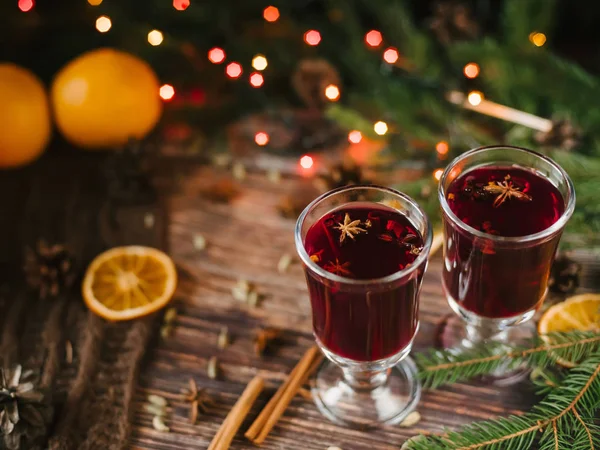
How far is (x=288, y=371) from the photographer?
155 cm

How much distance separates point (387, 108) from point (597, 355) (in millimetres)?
868

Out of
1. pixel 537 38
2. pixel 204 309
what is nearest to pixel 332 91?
pixel 537 38

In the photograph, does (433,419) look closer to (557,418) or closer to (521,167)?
(557,418)

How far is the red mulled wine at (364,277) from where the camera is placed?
1.23m

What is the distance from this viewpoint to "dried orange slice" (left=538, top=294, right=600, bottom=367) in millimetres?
1516

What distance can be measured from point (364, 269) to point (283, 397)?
391 millimetres

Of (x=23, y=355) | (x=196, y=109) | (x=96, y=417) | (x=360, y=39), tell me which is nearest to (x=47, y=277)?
(x=23, y=355)

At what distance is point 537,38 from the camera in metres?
1.90

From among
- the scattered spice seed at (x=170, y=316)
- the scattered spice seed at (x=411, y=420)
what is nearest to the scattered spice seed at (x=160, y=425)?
the scattered spice seed at (x=170, y=316)

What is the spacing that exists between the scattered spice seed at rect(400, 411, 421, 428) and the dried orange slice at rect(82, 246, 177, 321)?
0.58 metres

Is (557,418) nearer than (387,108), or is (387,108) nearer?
(557,418)

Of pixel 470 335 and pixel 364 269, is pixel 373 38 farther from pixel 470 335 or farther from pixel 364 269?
pixel 364 269

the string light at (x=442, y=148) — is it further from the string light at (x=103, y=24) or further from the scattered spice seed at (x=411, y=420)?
the string light at (x=103, y=24)

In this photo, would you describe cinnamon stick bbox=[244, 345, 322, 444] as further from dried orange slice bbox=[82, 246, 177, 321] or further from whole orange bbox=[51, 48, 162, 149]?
whole orange bbox=[51, 48, 162, 149]
